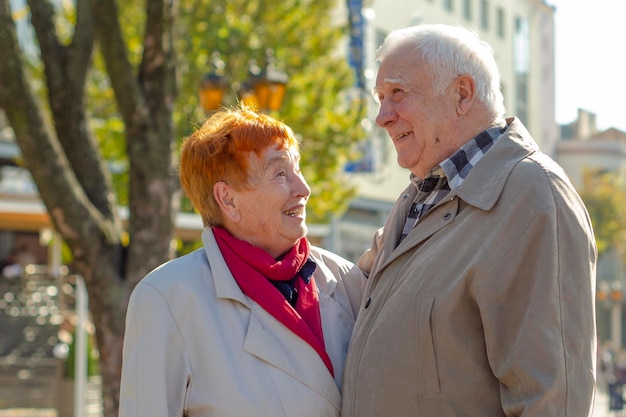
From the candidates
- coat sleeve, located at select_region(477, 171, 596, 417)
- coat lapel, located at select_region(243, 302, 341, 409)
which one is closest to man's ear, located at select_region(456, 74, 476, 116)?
coat sleeve, located at select_region(477, 171, 596, 417)

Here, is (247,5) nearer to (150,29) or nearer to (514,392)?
(150,29)

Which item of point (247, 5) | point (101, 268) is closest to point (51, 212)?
point (101, 268)

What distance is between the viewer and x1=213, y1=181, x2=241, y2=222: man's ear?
356 centimetres

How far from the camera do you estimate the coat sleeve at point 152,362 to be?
328 centimetres

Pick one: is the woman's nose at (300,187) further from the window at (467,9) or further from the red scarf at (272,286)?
the window at (467,9)

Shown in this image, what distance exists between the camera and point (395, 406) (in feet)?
10.1

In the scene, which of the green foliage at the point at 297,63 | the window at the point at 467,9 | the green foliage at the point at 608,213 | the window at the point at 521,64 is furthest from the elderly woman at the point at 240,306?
the green foliage at the point at 608,213

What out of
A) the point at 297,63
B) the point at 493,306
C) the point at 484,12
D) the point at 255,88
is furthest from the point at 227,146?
the point at 484,12

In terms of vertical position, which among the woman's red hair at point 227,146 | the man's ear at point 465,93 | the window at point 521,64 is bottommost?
the window at point 521,64

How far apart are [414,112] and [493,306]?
0.68m

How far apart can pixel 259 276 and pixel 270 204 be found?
0.24m

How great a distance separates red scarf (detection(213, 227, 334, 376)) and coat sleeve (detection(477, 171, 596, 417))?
72cm

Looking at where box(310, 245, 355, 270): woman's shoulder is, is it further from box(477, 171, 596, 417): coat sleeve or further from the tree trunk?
the tree trunk

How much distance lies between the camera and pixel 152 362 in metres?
3.29
